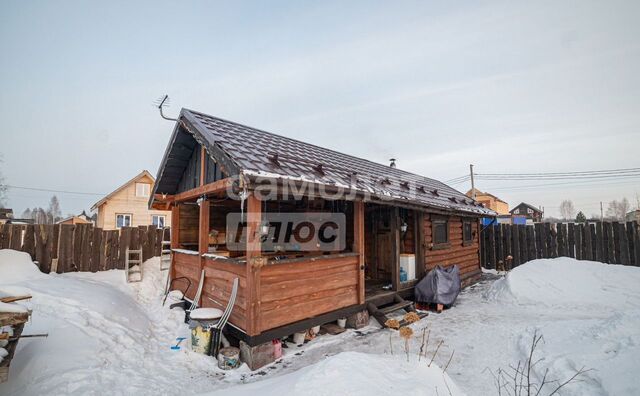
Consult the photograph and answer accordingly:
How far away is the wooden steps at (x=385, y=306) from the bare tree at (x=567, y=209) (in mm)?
129513

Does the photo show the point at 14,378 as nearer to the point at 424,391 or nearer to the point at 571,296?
the point at 424,391

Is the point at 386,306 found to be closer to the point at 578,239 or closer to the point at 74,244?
the point at 74,244

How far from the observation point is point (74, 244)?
9039mm

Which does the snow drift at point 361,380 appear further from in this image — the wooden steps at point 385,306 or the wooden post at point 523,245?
the wooden post at point 523,245

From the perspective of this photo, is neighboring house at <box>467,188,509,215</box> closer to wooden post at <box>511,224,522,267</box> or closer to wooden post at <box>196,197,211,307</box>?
wooden post at <box>511,224,522,267</box>

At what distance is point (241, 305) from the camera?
5.03m

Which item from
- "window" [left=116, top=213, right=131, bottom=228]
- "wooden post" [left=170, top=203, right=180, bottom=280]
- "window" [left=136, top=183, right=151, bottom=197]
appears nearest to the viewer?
"wooden post" [left=170, top=203, right=180, bottom=280]

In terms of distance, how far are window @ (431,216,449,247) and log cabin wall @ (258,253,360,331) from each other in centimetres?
432

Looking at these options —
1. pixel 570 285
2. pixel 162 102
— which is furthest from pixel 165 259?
pixel 570 285

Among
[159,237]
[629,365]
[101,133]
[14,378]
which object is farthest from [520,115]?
[101,133]

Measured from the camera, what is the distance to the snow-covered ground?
10.9 ft

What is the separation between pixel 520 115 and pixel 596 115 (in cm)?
290

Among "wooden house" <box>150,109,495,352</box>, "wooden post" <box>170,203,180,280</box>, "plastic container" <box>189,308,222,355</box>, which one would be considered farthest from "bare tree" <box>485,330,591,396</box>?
"wooden post" <box>170,203,180,280</box>

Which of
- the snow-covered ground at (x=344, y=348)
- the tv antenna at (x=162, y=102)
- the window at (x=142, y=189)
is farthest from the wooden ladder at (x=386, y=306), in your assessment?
the window at (x=142, y=189)
